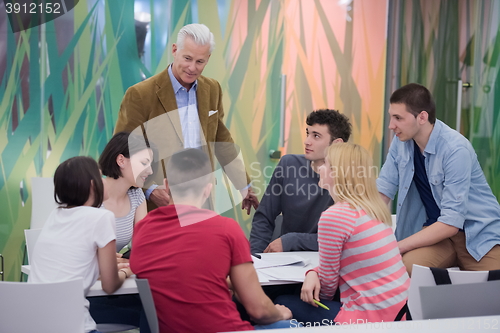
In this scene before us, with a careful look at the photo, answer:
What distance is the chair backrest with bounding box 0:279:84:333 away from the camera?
138 centimetres

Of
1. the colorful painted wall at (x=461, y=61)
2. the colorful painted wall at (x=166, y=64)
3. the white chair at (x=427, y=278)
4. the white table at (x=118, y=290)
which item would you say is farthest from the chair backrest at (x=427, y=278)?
the colorful painted wall at (x=461, y=61)

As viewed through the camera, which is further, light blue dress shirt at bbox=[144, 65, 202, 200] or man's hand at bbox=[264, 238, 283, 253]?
light blue dress shirt at bbox=[144, 65, 202, 200]

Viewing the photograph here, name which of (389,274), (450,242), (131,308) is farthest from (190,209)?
(450,242)

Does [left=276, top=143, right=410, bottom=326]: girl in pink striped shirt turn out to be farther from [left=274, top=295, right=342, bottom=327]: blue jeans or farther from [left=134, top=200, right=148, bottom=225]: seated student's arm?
[left=134, top=200, right=148, bottom=225]: seated student's arm

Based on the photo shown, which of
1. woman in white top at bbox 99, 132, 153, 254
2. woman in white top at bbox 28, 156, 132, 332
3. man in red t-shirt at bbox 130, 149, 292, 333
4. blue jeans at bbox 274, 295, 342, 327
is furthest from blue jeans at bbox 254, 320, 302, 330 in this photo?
woman in white top at bbox 99, 132, 153, 254

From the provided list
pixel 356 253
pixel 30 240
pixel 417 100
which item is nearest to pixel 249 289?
pixel 356 253

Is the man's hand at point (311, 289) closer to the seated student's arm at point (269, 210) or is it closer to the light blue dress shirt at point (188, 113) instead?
the seated student's arm at point (269, 210)

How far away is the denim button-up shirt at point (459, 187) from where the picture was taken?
2.39 meters

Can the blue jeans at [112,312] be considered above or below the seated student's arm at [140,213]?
below

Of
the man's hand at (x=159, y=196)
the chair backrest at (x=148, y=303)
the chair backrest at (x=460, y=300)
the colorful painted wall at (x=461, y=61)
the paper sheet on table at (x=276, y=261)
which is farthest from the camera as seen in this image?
the colorful painted wall at (x=461, y=61)

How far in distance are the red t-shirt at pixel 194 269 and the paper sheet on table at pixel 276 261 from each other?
0.50 m

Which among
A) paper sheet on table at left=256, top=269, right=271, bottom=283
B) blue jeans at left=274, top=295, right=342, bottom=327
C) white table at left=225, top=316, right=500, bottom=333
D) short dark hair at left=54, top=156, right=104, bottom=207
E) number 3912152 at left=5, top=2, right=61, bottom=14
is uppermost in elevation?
number 3912152 at left=5, top=2, right=61, bottom=14

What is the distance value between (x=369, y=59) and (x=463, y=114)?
3.25 ft

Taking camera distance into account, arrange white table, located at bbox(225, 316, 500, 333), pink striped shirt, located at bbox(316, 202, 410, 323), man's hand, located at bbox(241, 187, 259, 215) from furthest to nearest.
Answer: man's hand, located at bbox(241, 187, 259, 215) < pink striped shirt, located at bbox(316, 202, 410, 323) < white table, located at bbox(225, 316, 500, 333)
